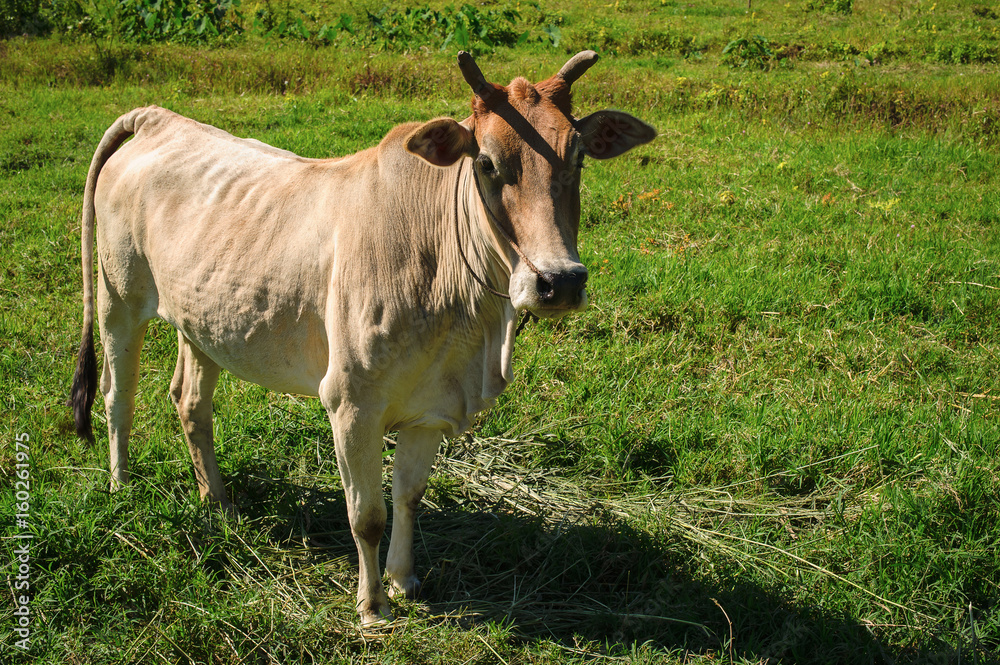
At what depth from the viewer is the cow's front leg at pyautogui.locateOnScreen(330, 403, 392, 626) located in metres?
2.94

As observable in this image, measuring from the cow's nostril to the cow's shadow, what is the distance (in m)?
1.47

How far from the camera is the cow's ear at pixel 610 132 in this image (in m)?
2.83

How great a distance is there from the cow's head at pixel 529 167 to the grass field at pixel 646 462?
59.2 inches

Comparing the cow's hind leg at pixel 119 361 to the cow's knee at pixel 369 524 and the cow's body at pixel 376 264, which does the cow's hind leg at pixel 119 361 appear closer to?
the cow's body at pixel 376 264

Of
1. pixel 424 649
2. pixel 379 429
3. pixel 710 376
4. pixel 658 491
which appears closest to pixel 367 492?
pixel 379 429

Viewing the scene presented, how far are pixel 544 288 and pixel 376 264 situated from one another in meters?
0.75

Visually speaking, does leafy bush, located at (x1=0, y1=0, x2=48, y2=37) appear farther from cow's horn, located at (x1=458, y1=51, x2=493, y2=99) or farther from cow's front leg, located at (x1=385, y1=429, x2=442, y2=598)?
cow's horn, located at (x1=458, y1=51, x2=493, y2=99)

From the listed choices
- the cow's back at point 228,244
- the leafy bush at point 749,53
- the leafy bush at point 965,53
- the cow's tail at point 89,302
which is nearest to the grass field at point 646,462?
the cow's tail at point 89,302

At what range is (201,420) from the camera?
3787 mm

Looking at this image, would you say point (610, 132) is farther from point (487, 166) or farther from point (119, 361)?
point (119, 361)

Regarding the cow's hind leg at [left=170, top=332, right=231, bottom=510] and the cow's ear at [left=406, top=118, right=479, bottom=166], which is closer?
the cow's ear at [left=406, top=118, right=479, bottom=166]

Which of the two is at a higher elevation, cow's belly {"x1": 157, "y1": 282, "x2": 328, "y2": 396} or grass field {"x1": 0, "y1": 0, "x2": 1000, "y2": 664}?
cow's belly {"x1": 157, "y1": 282, "x2": 328, "y2": 396}

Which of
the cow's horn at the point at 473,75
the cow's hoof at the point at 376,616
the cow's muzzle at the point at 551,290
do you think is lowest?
the cow's hoof at the point at 376,616

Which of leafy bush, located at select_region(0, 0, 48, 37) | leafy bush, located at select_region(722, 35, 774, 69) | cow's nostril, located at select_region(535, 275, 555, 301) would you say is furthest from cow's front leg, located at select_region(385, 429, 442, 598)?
leafy bush, located at select_region(0, 0, 48, 37)
